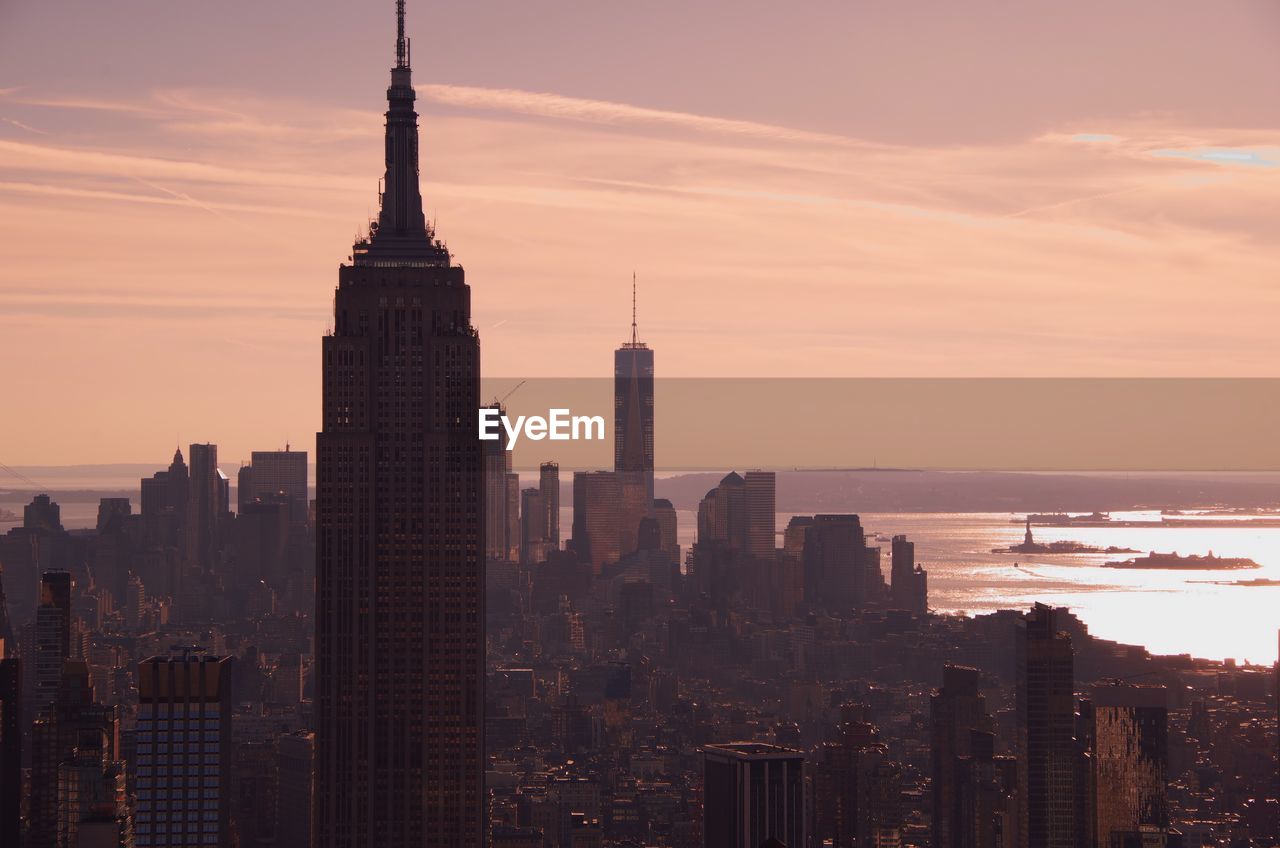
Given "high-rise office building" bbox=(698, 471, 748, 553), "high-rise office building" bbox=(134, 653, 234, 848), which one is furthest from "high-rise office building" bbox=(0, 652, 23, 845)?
"high-rise office building" bbox=(698, 471, 748, 553)

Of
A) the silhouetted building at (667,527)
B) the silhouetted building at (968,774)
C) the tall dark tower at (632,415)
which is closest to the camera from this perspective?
the tall dark tower at (632,415)

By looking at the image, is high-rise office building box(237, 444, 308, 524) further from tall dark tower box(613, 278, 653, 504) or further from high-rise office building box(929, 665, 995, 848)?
high-rise office building box(929, 665, 995, 848)

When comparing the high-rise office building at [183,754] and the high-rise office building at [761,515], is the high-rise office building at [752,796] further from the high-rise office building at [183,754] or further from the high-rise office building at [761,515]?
the high-rise office building at [183,754]

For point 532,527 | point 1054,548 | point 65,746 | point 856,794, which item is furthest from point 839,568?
point 65,746

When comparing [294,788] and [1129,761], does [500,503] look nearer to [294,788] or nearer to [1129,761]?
[294,788]

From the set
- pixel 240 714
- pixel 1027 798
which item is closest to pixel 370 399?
→ pixel 240 714

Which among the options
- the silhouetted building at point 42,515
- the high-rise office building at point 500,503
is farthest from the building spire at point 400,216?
the silhouetted building at point 42,515

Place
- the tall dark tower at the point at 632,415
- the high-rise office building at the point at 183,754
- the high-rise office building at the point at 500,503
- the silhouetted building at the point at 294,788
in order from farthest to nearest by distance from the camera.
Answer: the high-rise office building at the point at 183,754, the silhouetted building at the point at 294,788, the high-rise office building at the point at 500,503, the tall dark tower at the point at 632,415
